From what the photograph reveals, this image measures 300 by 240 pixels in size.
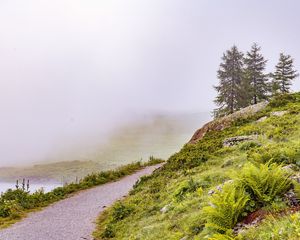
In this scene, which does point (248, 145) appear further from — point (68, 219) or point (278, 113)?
point (68, 219)

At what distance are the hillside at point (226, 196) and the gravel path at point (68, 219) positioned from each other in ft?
3.15

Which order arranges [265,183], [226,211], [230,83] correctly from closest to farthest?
[226,211] < [265,183] < [230,83]

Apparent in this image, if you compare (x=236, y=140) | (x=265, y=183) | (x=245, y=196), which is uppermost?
(x=236, y=140)

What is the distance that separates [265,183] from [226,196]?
1.15 meters

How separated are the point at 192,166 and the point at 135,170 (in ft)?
59.0

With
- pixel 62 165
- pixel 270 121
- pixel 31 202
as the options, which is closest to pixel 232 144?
pixel 270 121

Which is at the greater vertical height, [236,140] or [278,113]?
[278,113]

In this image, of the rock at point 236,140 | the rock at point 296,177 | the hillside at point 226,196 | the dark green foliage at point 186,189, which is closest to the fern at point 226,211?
the hillside at point 226,196

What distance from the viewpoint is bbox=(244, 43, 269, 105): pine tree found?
167 feet

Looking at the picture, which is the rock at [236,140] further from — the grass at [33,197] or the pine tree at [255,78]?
the pine tree at [255,78]

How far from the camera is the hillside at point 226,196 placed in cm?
800

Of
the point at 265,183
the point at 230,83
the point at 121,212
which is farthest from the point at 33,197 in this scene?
the point at 230,83

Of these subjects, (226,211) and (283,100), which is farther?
(283,100)

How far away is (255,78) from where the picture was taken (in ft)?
171
